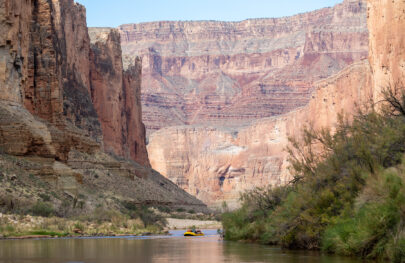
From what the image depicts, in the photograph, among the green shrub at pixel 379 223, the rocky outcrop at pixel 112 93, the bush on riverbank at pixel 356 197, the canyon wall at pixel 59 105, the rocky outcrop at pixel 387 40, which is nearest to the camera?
the green shrub at pixel 379 223

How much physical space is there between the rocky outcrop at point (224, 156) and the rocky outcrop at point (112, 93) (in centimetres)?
3490

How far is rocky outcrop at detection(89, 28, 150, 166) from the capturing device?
96.2 m

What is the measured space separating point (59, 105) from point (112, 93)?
38971mm

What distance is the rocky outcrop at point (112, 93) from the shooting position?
96.2m

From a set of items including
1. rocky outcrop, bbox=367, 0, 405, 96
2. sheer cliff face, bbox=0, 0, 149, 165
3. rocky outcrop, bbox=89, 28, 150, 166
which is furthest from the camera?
rocky outcrop, bbox=89, 28, 150, 166

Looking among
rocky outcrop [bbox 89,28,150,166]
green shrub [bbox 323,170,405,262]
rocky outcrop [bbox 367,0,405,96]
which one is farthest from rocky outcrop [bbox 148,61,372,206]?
green shrub [bbox 323,170,405,262]

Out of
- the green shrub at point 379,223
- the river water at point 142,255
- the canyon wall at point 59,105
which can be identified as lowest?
the river water at point 142,255

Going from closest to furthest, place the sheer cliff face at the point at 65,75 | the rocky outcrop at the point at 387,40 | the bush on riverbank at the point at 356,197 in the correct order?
the bush on riverbank at the point at 356,197 < the sheer cliff face at the point at 65,75 < the rocky outcrop at the point at 387,40

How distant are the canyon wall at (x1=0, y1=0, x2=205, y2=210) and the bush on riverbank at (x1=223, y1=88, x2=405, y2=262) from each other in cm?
2081

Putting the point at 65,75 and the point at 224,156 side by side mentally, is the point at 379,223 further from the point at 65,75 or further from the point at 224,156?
the point at 224,156

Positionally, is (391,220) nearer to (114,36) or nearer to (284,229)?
(284,229)

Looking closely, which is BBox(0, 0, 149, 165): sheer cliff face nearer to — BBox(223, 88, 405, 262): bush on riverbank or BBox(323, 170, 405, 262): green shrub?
BBox(223, 88, 405, 262): bush on riverbank

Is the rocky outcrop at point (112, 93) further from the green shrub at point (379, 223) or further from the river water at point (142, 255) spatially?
the green shrub at point (379, 223)

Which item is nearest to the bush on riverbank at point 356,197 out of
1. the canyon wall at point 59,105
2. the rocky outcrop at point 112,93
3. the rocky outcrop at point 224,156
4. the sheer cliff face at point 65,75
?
the canyon wall at point 59,105
